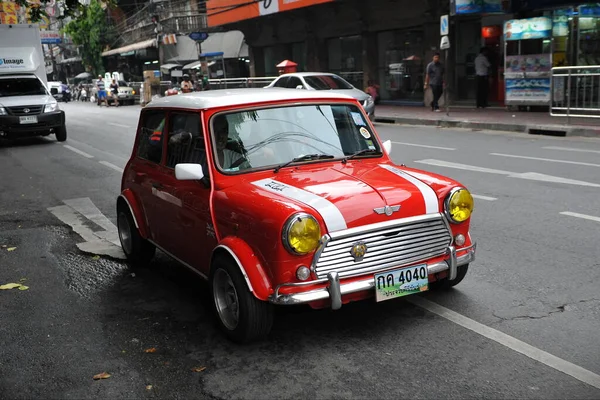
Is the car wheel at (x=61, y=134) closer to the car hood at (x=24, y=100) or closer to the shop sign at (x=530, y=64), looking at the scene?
the car hood at (x=24, y=100)

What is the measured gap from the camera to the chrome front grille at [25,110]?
56.1 feet

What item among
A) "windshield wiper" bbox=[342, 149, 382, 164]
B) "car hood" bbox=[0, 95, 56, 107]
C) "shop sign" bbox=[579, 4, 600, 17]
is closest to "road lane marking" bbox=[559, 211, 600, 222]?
"windshield wiper" bbox=[342, 149, 382, 164]

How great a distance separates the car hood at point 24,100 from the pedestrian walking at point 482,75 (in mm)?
13008

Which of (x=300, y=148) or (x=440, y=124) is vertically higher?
(x=300, y=148)

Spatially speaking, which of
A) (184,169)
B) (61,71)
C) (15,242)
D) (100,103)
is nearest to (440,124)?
(15,242)

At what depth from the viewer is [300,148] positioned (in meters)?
4.86

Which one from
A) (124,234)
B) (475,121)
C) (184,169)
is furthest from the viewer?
(475,121)

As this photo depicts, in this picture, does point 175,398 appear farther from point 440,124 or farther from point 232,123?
point 440,124

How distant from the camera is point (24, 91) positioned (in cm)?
1823

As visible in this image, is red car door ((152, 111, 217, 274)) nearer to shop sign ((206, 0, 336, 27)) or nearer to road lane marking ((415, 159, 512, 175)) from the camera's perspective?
road lane marking ((415, 159, 512, 175))

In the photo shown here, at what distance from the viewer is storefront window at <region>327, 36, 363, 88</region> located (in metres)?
27.6

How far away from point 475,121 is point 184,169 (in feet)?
45.9

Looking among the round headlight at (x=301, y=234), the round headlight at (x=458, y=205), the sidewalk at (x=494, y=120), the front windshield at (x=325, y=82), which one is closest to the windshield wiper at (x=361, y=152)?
the round headlight at (x=458, y=205)

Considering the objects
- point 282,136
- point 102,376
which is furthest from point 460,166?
point 102,376
